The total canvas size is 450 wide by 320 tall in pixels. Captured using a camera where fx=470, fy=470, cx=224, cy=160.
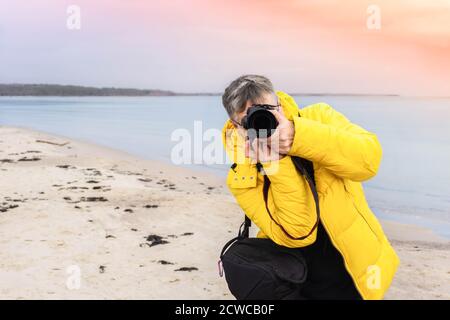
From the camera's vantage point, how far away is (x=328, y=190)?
2340 millimetres

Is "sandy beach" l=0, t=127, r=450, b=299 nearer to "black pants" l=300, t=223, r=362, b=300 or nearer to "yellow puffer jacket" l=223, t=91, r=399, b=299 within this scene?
"black pants" l=300, t=223, r=362, b=300

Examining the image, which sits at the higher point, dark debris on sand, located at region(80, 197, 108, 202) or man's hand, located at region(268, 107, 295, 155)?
man's hand, located at region(268, 107, 295, 155)

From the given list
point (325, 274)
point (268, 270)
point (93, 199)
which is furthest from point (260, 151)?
point (93, 199)

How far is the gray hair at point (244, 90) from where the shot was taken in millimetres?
2238

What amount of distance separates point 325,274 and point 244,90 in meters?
A: 1.09

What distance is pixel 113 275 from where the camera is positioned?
4.57 metres

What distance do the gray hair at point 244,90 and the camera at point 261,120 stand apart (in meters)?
0.11

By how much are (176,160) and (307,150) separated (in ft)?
51.1

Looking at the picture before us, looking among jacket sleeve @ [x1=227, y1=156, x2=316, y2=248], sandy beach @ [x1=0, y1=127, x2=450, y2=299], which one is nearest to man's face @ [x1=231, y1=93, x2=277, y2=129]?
jacket sleeve @ [x1=227, y1=156, x2=316, y2=248]

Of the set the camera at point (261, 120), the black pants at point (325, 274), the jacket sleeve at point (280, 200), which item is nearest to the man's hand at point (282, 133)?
the camera at point (261, 120)

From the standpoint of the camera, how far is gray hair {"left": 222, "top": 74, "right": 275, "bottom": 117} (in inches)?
88.1

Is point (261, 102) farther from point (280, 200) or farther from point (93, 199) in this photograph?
point (93, 199)

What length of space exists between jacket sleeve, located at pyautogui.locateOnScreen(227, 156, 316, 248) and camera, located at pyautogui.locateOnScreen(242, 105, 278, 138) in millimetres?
217
